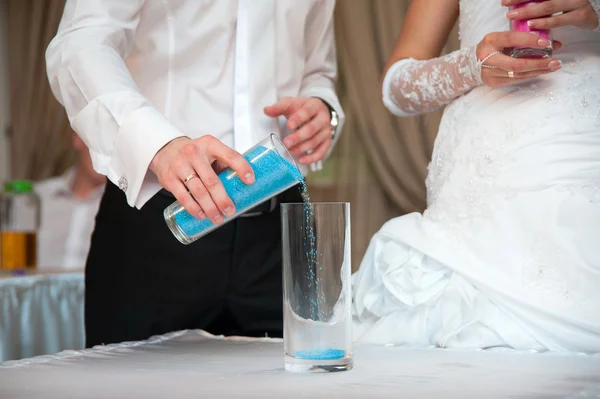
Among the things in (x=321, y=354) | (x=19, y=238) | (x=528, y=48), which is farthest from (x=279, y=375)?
(x=19, y=238)

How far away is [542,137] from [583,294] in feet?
0.88

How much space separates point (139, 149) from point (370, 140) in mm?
3347

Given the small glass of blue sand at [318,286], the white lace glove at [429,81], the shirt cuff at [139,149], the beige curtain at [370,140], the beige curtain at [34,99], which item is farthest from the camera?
the beige curtain at [34,99]

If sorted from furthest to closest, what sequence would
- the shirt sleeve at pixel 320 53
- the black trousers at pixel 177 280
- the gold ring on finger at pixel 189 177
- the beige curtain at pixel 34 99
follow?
the beige curtain at pixel 34 99, the shirt sleeve at pixel 320 53, the black trousers at pixel 177 280, the gold ring on finger at pixel 189 177

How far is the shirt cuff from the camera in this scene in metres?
1.14

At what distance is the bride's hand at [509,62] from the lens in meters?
1.17

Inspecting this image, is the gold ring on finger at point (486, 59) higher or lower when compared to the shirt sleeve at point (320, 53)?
lower

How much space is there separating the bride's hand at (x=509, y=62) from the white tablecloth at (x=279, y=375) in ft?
1.47

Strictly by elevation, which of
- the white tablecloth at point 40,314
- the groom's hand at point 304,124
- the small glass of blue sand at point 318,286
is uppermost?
the groom's hand at point 304,124

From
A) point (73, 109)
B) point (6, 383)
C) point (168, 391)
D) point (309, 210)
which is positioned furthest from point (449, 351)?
point (73, 109)

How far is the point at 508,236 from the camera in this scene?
1.27 meters

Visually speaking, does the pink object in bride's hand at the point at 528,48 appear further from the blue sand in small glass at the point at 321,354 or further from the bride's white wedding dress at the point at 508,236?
the blue sand in small glass at the point at 321,354

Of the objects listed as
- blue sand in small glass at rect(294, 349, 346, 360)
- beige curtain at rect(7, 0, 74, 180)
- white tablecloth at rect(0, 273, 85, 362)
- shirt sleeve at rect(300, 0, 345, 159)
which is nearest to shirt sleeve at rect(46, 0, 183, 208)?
blue sand in small glass at rect(294, 349, 346, 360)

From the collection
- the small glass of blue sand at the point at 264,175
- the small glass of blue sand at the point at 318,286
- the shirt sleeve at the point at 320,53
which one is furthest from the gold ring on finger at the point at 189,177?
the shirt sleeve at the point at 320,53
